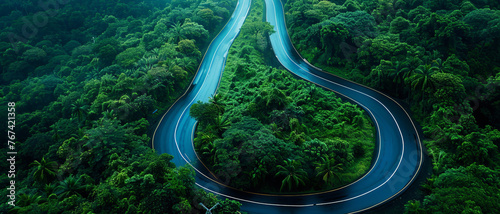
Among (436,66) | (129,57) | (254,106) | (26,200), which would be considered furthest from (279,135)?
(129,57)

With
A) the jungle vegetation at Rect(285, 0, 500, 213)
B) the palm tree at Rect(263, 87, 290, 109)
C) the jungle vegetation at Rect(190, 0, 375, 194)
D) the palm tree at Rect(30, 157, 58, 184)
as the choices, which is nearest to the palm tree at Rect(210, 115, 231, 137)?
the jungle vegetation at Rect(190, 0, 375, 194)

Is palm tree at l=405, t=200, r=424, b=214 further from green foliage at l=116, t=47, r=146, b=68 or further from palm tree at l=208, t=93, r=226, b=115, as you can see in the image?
green foliage at l=116, t=47, r=146, b=68

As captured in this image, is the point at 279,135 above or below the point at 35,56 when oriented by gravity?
below

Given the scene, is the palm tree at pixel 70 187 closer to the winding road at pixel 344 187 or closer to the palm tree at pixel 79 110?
the winding road at pixel 344 187

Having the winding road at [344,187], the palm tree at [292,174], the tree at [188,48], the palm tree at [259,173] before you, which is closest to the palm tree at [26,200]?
the winding road at [344,187]

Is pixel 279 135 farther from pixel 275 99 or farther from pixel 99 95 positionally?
pixel 99 95


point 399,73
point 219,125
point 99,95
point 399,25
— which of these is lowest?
point 219,125
